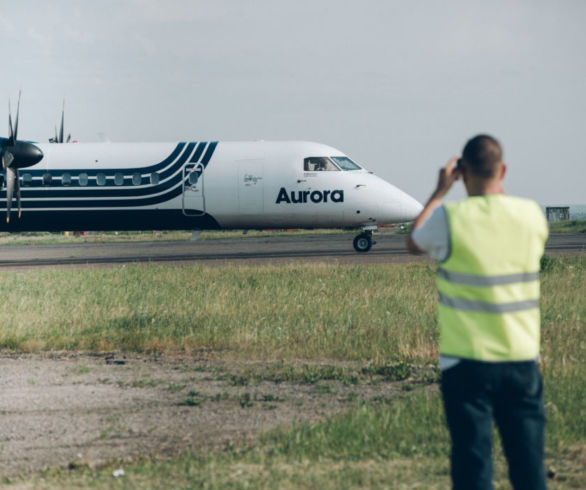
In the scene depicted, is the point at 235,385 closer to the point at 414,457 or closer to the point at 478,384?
the point at 414,457

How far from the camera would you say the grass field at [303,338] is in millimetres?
5102

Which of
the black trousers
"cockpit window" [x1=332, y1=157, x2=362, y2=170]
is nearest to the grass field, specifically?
the black trousers

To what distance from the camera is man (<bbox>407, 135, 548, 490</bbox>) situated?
3369 mm

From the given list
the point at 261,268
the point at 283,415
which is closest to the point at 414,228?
the point at 283,415

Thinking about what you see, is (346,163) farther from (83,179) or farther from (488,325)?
(488,325)

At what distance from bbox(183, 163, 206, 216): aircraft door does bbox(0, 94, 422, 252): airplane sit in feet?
0.11

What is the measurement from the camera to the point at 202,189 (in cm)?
2439

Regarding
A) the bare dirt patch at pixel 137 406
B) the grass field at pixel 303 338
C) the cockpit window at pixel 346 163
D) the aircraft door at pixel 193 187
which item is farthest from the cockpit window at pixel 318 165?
the bare dirt patch at pixel 137 406

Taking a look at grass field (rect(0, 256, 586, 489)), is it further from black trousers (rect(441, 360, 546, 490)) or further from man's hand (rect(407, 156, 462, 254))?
man's hand (rect(407, 156, 462, 254))

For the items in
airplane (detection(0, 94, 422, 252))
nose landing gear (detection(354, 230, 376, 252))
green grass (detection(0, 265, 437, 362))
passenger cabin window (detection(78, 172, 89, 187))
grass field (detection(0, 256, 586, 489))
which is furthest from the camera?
nose landing gear (detection(354, 230, 376, 252))

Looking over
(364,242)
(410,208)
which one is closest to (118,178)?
(364,242)

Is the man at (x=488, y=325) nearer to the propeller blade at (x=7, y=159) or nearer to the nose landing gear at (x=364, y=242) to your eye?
the propeller blade at (x=7, y=159)

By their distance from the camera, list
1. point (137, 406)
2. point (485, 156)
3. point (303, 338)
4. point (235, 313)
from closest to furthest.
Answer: point (485, 156), point (137, 406), point (303, 338), point (235, 313)

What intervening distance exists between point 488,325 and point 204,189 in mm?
21439
